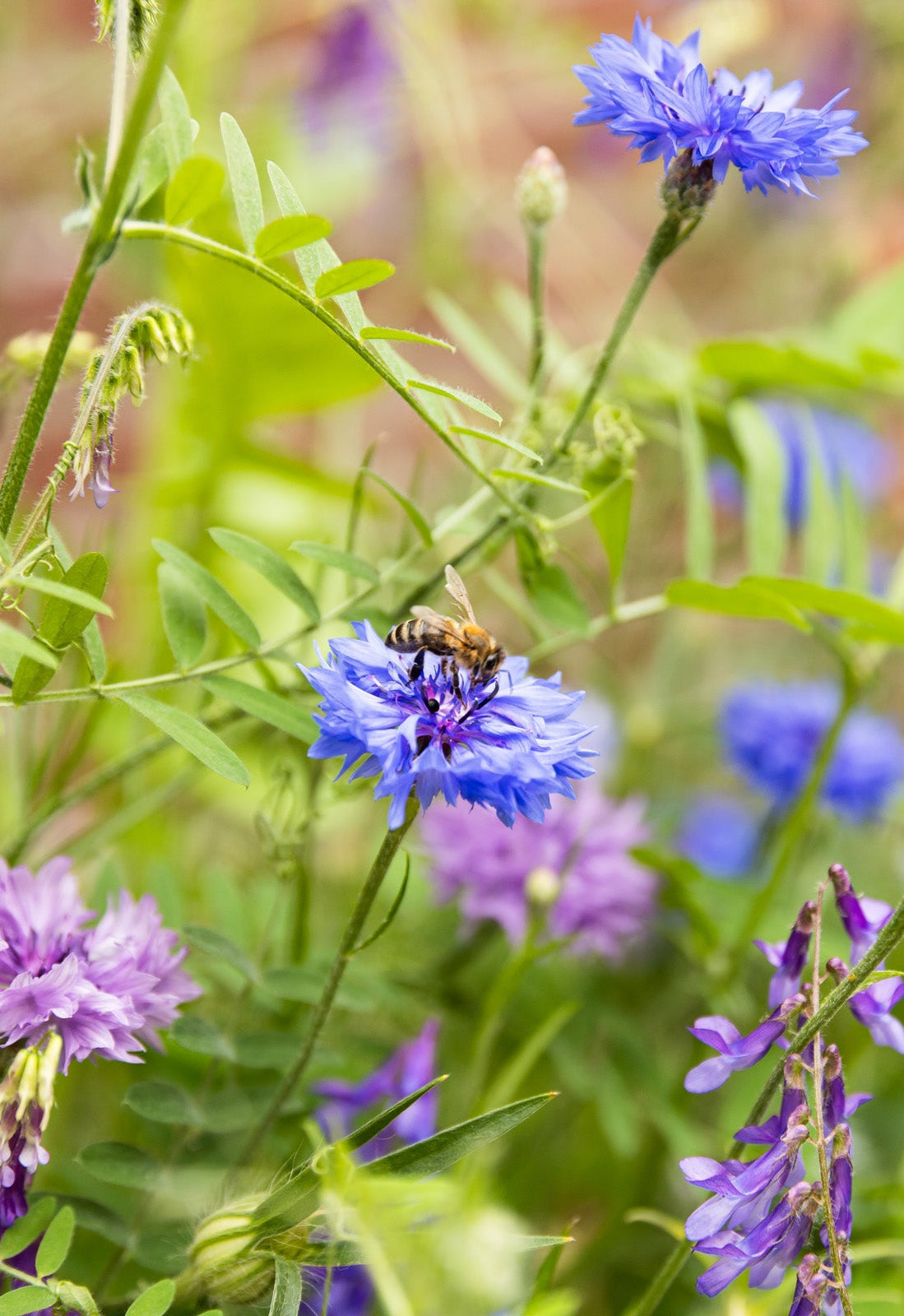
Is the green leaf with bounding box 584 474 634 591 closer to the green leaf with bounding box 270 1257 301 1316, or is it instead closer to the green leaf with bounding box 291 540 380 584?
Answer: the green leaf with bounding box 291 540 380 584

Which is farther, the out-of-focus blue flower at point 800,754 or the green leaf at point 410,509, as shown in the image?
the out-of-focus blue flower at point 800,754

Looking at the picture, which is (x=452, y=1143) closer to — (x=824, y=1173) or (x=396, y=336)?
(x=824, y=1173)

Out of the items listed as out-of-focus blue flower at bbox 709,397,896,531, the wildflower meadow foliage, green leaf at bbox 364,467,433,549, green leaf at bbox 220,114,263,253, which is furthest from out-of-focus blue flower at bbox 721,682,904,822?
green leaf at bbox 220,114,263,253

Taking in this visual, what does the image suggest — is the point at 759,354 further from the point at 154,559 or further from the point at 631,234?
the point at 631,234

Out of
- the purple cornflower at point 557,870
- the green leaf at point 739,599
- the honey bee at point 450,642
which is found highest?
the green leaf at point 739,599

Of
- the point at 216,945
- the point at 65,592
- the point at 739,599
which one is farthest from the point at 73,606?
the point at 739,599

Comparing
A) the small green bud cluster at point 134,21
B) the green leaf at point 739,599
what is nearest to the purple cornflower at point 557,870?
the green leaf at point 739,599

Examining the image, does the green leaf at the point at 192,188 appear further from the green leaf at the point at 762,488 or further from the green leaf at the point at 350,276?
the green leaf at the point at 762,488
